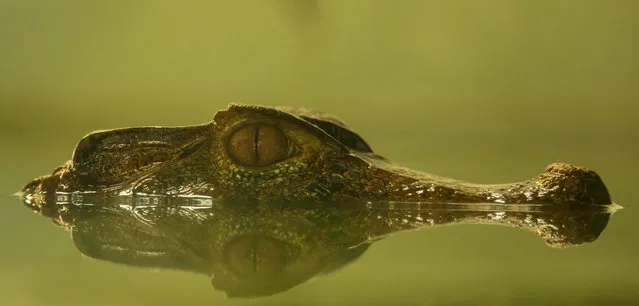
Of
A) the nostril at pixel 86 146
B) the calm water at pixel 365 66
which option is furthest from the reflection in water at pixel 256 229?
the calm water at pixel 365 66

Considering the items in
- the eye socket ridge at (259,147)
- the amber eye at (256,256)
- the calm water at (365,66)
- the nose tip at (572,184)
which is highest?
the calm water at (365,66)

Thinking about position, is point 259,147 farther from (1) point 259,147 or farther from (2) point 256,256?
(2) point 256,256

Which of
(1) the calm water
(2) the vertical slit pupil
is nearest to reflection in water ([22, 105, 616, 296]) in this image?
(2) the vertical slit pupil

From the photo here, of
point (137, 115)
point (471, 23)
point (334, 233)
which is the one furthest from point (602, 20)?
point (334, 233)

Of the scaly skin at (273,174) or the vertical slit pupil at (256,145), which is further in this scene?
the vertical slit pupil at (256,145)

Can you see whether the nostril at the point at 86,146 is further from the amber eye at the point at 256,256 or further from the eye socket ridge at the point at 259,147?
the amber eye at the point at 256,256

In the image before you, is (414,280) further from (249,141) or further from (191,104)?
(191,104)

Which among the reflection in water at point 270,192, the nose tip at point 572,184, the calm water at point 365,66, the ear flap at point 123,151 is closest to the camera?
the reflection in water at point 270,192
